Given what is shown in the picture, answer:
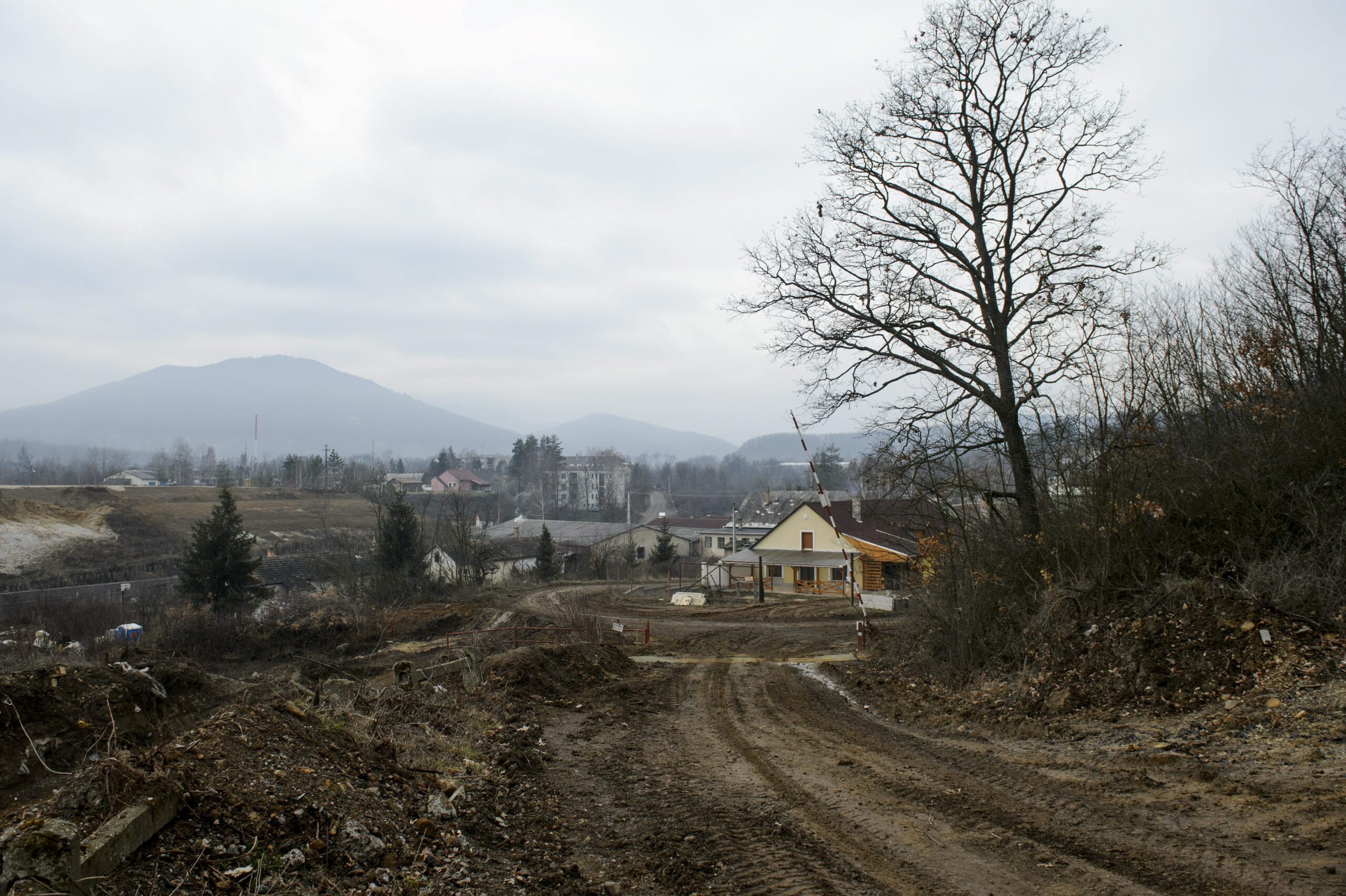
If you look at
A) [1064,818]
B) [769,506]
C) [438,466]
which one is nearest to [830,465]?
[769,506]

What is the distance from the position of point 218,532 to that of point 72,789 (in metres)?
37.3

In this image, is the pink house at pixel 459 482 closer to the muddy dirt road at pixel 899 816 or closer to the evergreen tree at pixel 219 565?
the evergreen tree at pixel 219 565

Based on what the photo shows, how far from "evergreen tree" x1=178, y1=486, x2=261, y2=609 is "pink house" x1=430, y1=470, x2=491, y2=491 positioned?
352 ft

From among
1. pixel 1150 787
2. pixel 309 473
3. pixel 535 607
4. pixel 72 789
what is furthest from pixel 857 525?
pixel 309 473

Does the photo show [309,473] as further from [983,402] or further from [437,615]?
[983,402]

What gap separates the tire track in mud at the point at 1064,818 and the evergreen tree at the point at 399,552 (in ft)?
117

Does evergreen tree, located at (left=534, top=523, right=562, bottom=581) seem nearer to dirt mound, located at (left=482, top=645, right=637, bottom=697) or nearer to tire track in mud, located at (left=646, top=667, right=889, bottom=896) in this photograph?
dirt mound, located at (left=482, top=645, right=637, bottom=697)

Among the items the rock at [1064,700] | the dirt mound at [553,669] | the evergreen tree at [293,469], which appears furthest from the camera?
the evergreen tree at [293,469]

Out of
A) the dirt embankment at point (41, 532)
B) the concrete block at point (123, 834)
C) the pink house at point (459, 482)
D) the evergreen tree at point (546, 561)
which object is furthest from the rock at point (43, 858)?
the pink house at point (459, 482)

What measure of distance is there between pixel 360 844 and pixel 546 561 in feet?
166

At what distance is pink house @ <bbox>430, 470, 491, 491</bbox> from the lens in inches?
5901

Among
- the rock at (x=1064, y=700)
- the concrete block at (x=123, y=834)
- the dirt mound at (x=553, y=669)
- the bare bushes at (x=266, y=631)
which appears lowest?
the bare bushes at (x=266, y=631)

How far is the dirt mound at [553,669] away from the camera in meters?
12.7

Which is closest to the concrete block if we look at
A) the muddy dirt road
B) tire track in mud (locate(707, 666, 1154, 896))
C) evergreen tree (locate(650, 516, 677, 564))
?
the muddy dirt road
